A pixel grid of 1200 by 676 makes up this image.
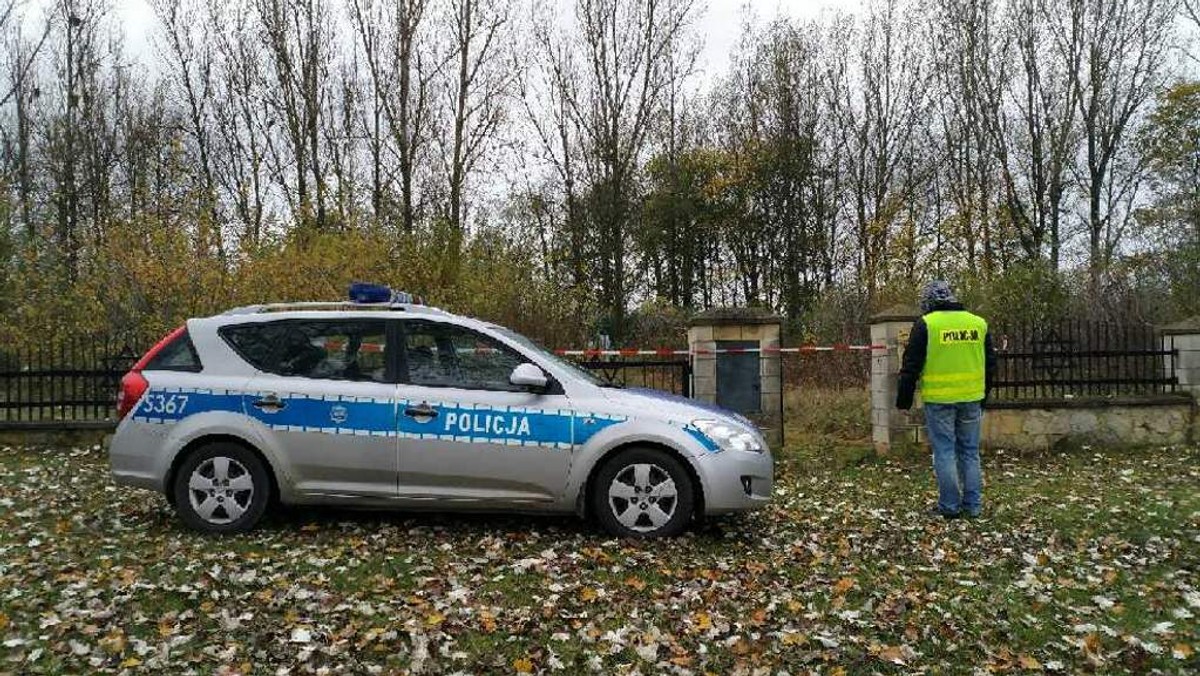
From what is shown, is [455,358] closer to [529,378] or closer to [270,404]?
[529,378]

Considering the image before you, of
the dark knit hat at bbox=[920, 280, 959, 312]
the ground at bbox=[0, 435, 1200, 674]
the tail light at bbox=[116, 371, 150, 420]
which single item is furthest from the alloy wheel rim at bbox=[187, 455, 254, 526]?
the dark knit hat at bbox=[920, 280, 959, 312]

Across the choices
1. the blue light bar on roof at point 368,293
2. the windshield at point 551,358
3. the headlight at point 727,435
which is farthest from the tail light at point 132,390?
the headlight at point 727,435

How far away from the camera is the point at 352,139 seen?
24.3 meters

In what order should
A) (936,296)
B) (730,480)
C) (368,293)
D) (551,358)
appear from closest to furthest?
(730,480) → (551,358) → (368,293) → (936,296)

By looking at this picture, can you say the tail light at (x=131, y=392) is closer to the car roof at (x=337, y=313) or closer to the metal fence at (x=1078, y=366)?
the car roof at (x=337, y=313)

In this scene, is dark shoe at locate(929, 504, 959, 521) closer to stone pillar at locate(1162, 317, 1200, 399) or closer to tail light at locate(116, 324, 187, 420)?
stone pillar at locate(1162, 317, 1200, 399)

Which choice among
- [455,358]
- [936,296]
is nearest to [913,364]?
[936,296]

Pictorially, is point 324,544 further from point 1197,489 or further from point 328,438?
point 1197,489

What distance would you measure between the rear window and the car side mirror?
2.30m

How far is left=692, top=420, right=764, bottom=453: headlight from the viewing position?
5703 millimetres

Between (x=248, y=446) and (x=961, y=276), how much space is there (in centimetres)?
2122

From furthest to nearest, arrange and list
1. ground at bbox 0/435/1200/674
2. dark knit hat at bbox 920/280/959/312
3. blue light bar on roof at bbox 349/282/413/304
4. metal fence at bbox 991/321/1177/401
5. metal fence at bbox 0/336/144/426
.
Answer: metal fence at bbox 991/321/1177/401 → metal fence at bbox 0/336/144/426 → dark knit hat at bbox 920/280/959/312 → blue light bar on roof at bbox 349/282/413/304 → ground at bbox 0/435/1200/674

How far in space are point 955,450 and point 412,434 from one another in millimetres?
4407

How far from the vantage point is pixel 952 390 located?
22.2 feet
